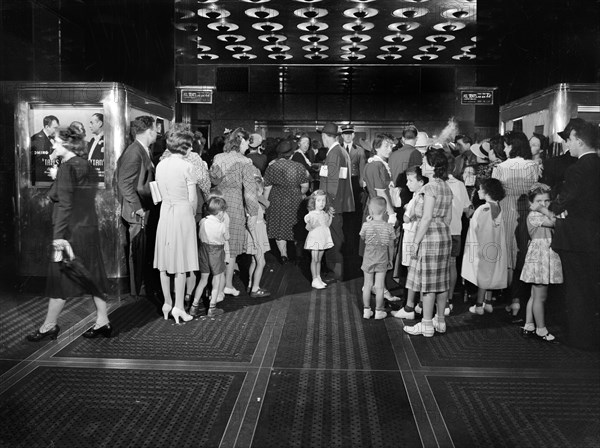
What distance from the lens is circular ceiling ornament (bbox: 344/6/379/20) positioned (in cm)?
687

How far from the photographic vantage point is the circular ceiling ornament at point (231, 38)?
9055 millimetres

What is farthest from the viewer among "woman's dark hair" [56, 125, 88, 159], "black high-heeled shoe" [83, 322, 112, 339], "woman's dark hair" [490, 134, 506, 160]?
"woman's dark hair" [490, 134, 506, 160]

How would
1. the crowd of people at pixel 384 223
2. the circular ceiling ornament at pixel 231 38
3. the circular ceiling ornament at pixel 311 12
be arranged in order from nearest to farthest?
1. the crowd of people at pixel 384 223
2. the circular ceiling ornament at pixel 311 12
3. the circular ceiling ornament at pixel 231 38

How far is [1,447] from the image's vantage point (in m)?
2.33

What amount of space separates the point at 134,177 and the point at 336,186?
206 centimetres

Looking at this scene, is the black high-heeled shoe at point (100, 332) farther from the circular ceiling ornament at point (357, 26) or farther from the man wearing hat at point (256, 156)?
the circular ceiling ornament at point (357, 26)

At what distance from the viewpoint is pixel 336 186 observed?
5.68 m

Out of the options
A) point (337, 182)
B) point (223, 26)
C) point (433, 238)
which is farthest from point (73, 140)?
point (223, 26)

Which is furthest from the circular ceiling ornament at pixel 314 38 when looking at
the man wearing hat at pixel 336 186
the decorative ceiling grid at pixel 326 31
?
the man wearing hat at pixel 336 186

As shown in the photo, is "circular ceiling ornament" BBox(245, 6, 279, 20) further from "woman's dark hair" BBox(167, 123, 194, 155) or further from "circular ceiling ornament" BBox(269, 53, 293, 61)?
"circular ceiling ornament" BBox(269, 53, 293, 61)

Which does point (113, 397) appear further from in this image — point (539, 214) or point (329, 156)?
point (329, 156)

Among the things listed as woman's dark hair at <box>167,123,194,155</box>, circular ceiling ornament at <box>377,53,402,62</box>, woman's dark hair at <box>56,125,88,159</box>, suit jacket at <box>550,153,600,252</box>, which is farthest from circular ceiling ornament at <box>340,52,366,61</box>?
suit jacket at <box>550,153,600,252</box>

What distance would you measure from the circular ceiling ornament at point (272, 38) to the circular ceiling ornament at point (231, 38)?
340 millimetres

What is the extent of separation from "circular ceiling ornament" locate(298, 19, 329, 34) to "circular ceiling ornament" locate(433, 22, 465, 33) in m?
1.68
